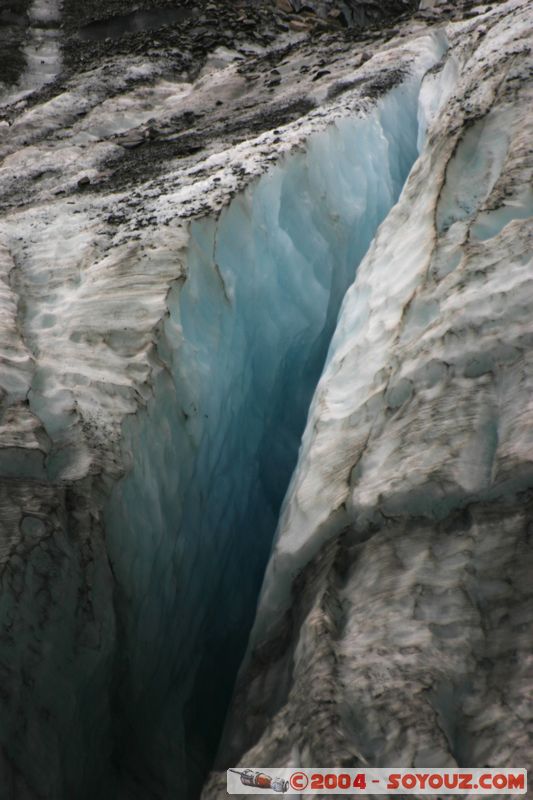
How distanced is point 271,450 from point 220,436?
30.5 inches

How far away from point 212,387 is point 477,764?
2.41m

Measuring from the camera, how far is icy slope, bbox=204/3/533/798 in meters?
2.06

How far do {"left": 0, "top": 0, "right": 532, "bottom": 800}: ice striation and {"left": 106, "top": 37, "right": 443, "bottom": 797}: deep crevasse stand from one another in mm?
17

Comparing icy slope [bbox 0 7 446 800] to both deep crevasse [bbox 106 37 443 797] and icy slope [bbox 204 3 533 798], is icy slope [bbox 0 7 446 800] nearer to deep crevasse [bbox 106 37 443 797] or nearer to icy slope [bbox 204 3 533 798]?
deep crevasse [bbox 106 37 443 797]

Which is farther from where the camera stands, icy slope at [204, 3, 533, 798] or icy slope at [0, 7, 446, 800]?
icy slope at [0, 7, 446, 800]

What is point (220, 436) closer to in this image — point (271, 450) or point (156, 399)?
point (156, 399)

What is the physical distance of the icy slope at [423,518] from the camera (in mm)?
2059

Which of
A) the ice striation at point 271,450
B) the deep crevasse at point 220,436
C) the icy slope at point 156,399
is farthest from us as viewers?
the deep crevasse at point 220,436

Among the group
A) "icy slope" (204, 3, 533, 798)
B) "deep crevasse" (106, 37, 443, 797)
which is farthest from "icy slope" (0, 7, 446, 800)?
"icy slope" (204, 3, 533, 798)

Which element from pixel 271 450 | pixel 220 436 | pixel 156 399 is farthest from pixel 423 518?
pixel 271 450

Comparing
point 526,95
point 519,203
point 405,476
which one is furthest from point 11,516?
point 526,95

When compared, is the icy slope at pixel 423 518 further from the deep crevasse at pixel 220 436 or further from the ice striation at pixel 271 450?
the deep crevasse at pixel 220 436

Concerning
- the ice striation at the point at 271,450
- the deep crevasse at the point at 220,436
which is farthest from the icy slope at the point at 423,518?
the deep crevasse at the point at 220,436

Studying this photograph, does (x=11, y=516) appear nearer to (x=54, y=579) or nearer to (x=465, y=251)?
(x=54, y=579)
